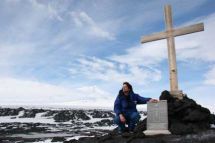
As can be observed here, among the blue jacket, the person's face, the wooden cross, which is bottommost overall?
the blue jacket

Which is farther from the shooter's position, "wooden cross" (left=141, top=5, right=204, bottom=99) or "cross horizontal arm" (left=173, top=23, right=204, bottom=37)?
"wooden cross" (left=141, top=5, right=204, bottom=99)

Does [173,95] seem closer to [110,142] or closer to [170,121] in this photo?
[170,121]

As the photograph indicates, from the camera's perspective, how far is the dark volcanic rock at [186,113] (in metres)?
12.6

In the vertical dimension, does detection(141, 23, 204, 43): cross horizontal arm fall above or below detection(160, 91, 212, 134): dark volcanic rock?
above

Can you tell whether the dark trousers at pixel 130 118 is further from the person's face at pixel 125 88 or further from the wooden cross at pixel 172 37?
the wooden cross at pixel 172 37

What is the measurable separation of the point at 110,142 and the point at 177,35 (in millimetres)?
4458

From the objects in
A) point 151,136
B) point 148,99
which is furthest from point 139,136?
point 148,99

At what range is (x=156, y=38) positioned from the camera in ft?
44.7

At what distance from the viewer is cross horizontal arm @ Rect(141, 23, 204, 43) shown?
499 inches

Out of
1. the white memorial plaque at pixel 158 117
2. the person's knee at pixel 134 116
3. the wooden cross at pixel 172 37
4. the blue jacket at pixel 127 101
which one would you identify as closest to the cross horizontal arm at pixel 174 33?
the wooden cross at pixel 172 37

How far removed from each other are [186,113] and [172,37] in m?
2.72

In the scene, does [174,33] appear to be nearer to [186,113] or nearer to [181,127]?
[186,113]

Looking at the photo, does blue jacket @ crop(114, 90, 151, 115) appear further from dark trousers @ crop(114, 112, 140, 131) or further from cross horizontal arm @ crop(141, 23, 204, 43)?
cross horizontal arm @ crop(141, 23, 204, 43)

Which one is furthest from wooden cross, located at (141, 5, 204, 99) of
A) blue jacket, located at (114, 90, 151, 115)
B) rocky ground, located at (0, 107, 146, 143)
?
rocky ground, located at (0, 107, 146, 143)
